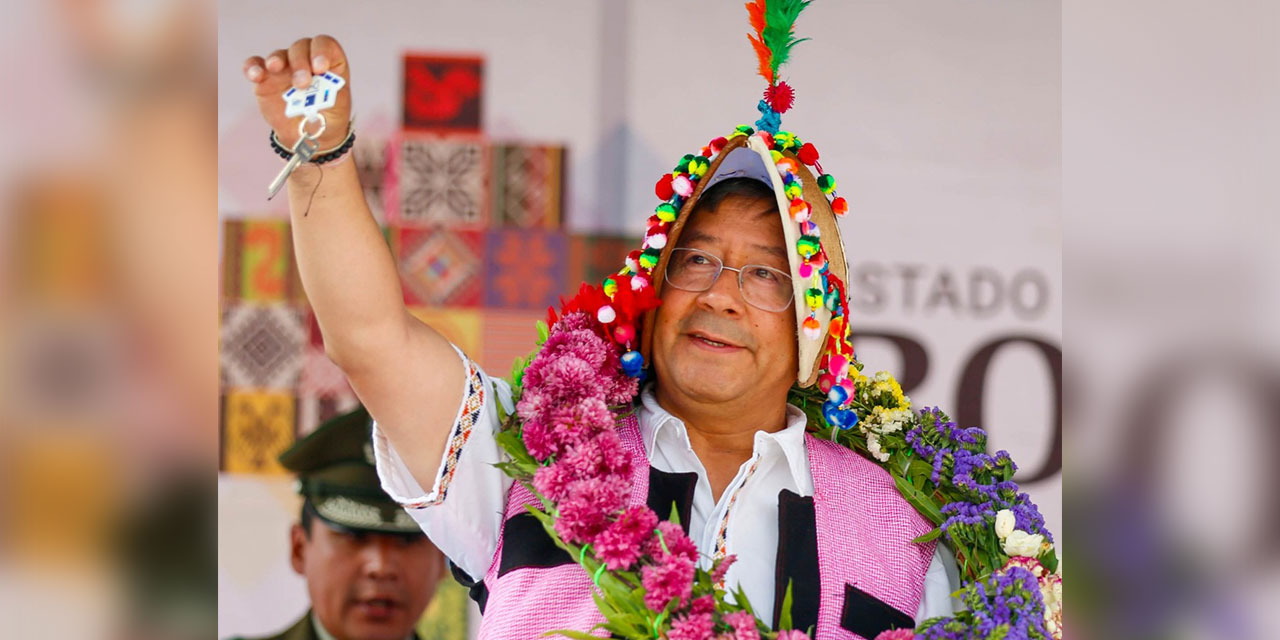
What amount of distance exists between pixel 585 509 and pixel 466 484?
10.5 inches

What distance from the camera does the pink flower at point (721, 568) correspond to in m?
2.16

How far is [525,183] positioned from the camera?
3.83m

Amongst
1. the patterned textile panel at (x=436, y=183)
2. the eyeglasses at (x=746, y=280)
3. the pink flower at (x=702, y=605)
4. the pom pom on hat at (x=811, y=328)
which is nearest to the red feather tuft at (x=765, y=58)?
the eyeglasses at (x=746, y=280)

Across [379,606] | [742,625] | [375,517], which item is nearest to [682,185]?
[742,625]

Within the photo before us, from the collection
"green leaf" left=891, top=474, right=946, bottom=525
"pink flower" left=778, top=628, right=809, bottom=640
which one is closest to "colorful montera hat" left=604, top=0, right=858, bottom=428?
"green leaf" left=891, top=474, right=946, bottom=525

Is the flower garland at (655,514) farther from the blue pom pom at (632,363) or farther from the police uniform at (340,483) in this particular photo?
the police uniform at (340,483)

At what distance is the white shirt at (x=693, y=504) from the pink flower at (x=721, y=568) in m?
0.17

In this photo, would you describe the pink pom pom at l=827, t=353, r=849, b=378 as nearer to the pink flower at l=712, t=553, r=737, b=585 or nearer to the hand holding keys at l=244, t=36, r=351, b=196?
the pink flower at l=712, t=553, r=737, b=585

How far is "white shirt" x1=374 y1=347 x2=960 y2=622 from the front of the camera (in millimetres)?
2250

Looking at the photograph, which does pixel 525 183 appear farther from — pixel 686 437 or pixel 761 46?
pixel 686 437
